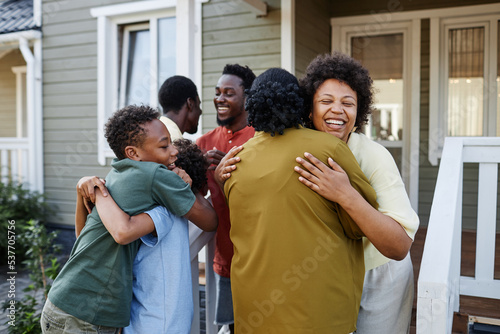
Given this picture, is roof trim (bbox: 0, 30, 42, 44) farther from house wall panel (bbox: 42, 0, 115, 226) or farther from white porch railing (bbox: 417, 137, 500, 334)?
white porch railing (bbox: 417, 137, 500, 334)

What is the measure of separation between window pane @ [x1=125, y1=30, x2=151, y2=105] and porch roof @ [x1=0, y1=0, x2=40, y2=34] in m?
1.72

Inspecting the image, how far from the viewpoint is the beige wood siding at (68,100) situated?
6.43 meters

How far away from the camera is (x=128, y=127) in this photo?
5.27ft

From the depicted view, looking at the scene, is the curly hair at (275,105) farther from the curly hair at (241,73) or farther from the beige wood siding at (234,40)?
the beige wood siding at (234,40)

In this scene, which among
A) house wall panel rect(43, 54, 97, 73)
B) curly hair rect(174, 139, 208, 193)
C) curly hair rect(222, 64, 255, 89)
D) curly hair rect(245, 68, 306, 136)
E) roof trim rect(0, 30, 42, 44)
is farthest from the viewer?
roof trim rect(0, 30, 42, 44)

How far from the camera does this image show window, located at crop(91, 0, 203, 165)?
591 centimetres

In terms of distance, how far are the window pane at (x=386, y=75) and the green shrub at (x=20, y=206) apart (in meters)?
4.94

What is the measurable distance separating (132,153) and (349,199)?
81 cm

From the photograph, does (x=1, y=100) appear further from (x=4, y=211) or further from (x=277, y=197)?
(x=277, y=197)

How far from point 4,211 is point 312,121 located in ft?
18.7

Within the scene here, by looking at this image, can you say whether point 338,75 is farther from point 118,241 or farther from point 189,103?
point 189,103

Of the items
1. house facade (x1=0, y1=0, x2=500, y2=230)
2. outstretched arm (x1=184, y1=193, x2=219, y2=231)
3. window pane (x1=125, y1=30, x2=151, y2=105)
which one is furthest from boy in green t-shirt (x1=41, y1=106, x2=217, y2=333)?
window pane (x1=125, y1=30, x2=151, y2=105)

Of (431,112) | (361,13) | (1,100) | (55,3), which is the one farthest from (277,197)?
(1,100)

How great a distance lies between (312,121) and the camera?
160 cm
